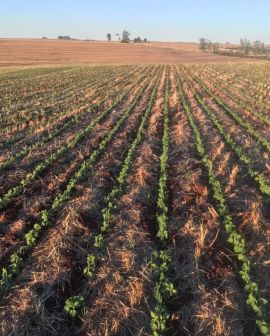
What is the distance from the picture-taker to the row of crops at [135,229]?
18.0ft

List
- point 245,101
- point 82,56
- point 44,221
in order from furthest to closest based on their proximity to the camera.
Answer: point 82,56, point 245,101, point 44,221

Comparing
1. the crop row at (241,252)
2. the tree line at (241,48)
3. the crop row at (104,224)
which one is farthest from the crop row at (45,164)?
the tree line at (241,48)

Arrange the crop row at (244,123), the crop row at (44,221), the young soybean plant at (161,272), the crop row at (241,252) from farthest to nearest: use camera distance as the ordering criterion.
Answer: the crop row at (244,123), the crop row at (44,221), the crop row at (241,252), the young soybean plant at (161,272)

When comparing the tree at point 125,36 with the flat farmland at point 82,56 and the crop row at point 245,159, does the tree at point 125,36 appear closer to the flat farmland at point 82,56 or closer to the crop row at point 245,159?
the flat farmland at point 82,56

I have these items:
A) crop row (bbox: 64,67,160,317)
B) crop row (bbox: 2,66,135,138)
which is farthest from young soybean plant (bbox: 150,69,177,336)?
crop row (bbox: 2,66,135,138)

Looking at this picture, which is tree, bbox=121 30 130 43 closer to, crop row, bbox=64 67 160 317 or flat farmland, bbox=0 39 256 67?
flat farmland, bbox=0 39 256 67

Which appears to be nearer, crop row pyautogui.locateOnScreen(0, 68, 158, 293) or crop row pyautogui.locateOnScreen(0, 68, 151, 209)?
crop row pyautogui.locateOnScreen(0, 68, 158, 293)

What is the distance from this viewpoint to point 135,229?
761cm

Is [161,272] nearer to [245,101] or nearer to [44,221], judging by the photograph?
[44,221]

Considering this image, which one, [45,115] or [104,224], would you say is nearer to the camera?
[104,224]

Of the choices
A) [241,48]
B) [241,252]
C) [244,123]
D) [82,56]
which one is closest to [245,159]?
[241,252]

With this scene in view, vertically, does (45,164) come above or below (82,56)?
above

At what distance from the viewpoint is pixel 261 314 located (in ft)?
17.4

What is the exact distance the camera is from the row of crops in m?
5.48
